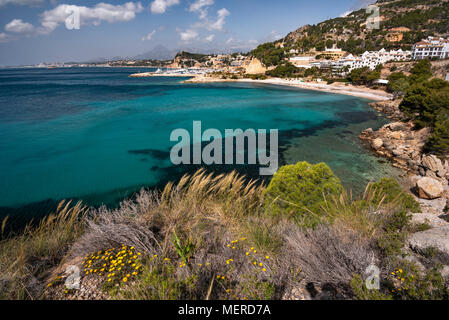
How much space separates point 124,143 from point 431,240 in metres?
21.2

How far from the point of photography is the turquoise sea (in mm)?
12586

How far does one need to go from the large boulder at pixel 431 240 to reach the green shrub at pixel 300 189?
2.03 m

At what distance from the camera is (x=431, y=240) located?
4.01m

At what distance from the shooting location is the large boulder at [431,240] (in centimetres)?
381

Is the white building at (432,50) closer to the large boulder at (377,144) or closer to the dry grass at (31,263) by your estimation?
the large boulder at (377,144)

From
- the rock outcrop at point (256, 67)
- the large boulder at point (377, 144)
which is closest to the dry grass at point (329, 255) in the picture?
the large boulder at point (377, 144)

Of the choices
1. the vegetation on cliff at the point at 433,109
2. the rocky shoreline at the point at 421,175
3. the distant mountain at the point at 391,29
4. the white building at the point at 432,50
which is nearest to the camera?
the rocky shoreline at the point at 421,175

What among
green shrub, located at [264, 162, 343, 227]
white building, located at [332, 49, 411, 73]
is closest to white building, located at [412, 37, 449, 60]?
white building, located at [332, 49, 411, 73]

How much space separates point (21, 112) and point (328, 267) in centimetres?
4069

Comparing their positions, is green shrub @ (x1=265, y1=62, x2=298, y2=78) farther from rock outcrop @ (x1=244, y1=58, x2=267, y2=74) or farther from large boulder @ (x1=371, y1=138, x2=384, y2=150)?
large boulder @ (x1=371, y1=138, x2=384, y2=150)

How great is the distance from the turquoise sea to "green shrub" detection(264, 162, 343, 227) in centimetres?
684

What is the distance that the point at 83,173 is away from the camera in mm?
14281
